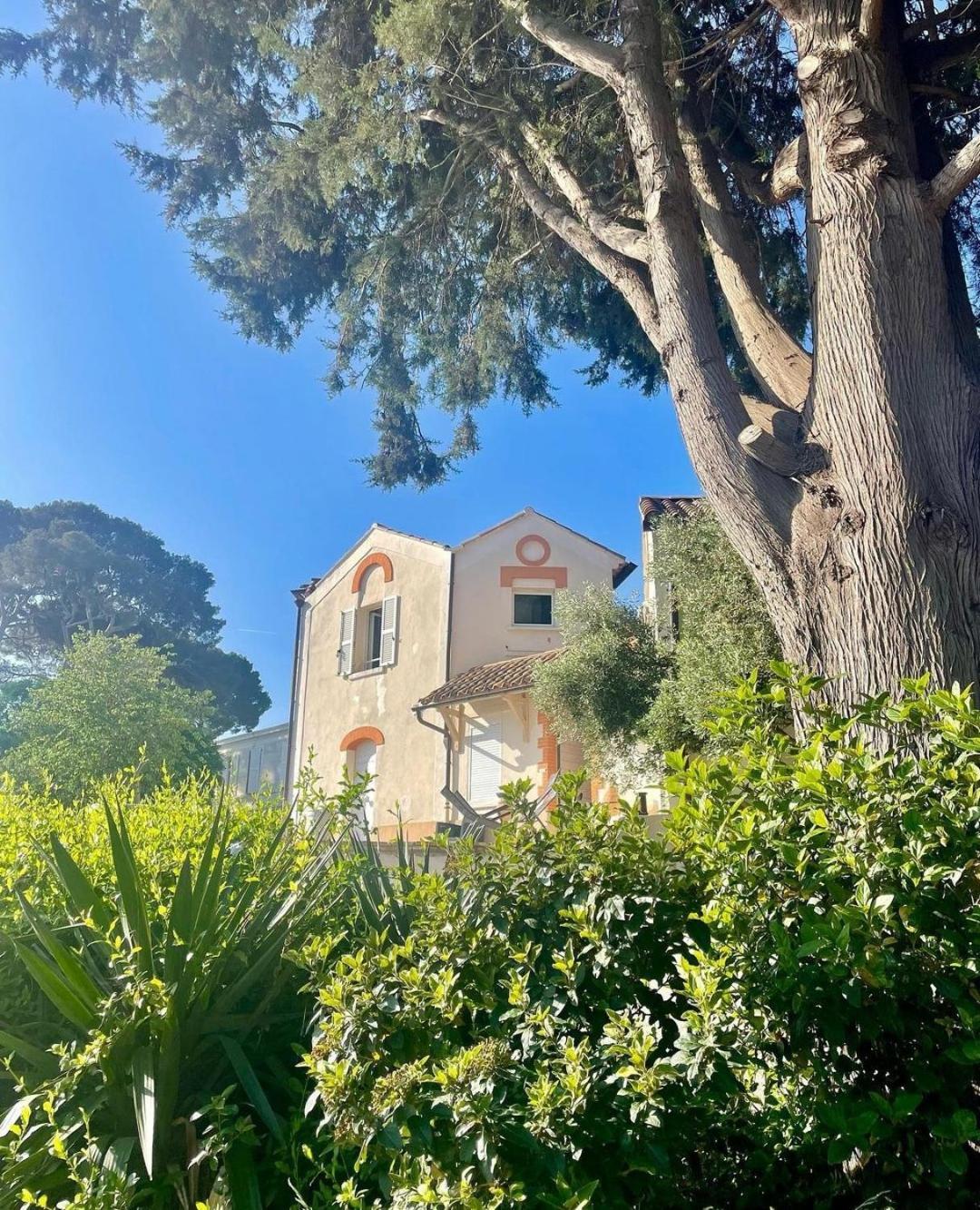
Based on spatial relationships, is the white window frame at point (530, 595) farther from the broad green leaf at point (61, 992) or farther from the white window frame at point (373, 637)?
the broad green leaf at point (61, 992)

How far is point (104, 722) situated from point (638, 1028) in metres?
17.5

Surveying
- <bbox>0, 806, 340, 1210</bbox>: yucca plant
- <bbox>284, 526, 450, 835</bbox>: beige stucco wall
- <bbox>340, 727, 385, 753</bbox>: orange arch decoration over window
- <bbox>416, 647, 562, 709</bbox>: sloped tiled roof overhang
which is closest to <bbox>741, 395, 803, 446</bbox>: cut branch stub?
<bbox>0, 806, 340, 1210</bbox>: yucca plant

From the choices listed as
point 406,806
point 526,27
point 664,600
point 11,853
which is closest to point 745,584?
point 664,600

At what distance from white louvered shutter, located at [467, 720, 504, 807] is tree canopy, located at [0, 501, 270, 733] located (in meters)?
22.8

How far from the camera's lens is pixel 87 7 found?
9258 millimetres

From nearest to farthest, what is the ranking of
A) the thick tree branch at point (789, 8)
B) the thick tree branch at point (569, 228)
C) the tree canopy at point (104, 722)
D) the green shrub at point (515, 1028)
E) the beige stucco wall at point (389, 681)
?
the green shrub at point (515, 1028)
the thick tree branch at point (789, 8)
the thick tree branch at point (569, 228)
the tree canopy at point (104, 722)
the beige stucco wall at point (389, 681)

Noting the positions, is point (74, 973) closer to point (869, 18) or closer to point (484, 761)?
point (869, 18)

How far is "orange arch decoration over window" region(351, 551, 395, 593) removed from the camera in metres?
22.6

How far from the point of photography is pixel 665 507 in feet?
46.0

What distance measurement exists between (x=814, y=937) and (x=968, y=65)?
742cm

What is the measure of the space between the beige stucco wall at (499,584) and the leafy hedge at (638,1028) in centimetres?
1779

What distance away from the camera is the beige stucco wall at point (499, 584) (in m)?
20.6

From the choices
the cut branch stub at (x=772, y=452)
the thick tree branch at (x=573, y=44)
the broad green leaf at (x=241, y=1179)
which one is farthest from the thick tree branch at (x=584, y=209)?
the broad green leaf at (x=241, y=1179)

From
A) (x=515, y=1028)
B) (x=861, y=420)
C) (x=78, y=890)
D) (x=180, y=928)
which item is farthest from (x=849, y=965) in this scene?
(x=861, y=420)
